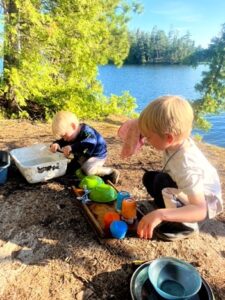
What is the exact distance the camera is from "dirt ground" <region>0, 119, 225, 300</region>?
71.3 inches

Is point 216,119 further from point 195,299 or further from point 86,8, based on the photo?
point 195,299

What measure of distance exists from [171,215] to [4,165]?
79.3 inches

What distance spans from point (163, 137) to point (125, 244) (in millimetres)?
998

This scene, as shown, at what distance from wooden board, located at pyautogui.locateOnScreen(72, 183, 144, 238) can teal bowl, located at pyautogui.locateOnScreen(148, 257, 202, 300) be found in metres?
0.46

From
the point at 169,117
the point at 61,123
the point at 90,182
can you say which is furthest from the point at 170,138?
the point at 61,123

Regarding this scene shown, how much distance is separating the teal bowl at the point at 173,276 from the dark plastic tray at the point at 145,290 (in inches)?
2.0

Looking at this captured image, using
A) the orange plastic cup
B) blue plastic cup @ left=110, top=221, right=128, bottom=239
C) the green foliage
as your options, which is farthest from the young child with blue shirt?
the green foliage

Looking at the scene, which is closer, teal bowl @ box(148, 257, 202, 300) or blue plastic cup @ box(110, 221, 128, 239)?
teal bowl @ box(148, 257, 202, 300)

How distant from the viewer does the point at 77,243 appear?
220 centimetres

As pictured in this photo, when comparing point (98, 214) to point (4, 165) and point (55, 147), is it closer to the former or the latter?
point (55, 147)

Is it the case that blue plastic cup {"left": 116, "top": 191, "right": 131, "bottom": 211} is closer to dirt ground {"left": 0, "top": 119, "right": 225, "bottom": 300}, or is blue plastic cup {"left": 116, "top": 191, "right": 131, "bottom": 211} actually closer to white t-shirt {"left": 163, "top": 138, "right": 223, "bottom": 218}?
dirt ground {"left": 0, "top": 119, "right": 225, "bottom": 300}

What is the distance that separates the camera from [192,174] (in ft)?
5.61

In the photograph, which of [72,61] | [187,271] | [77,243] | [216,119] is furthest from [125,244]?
[216,119]

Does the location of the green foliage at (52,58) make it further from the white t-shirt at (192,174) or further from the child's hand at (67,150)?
the white t-shirt at (192,174)
